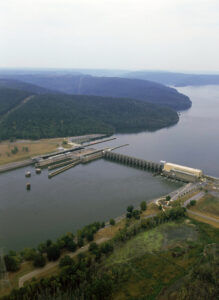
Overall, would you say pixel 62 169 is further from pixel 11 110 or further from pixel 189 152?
pixel 11 110

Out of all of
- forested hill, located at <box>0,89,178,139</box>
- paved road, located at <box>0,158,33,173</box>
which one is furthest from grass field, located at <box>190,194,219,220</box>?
forested hill, located at <box>0,89,178,139</box>

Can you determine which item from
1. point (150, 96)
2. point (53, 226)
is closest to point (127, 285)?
point (53, 226)

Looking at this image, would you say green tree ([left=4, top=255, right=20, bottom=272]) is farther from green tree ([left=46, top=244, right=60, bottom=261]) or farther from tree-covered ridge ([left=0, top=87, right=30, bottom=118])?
tree-covered ridge ([left=0, top=87, right=30, bottom=118])

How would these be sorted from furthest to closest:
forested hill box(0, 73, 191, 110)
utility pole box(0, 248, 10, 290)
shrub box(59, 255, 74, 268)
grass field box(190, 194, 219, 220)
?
forested hill box(0, 73, 191, 110)
grass field box(190, 194, 219, 220)
shrub box(59, 255, 74, 268)
utility pole box(0, 248, 10, 290)

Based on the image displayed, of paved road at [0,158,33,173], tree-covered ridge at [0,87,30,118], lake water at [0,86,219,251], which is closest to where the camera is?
lake water at [0,86,219,251]

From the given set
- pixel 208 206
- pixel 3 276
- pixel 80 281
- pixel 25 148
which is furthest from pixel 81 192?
pixel 25 148

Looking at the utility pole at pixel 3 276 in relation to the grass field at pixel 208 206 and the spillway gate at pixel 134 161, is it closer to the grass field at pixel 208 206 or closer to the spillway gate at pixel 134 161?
the grass field at pixel 208 206
